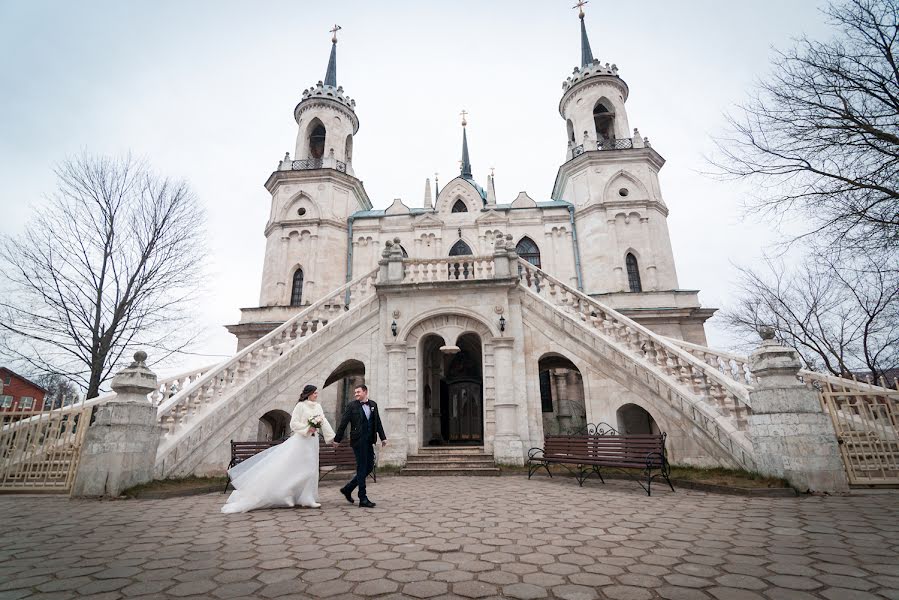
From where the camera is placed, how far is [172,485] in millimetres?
8930

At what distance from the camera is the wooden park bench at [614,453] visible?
807 centimetres

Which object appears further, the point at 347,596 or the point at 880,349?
the point at 880,349

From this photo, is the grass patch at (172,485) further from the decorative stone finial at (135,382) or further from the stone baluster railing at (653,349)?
the stone baluster railing at (653,349)

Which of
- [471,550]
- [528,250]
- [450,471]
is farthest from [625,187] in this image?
[471,550]

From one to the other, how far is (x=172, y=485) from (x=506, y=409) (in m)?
8.29

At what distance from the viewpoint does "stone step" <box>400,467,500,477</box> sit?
11328 mm

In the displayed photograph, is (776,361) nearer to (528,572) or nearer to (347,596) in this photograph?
(528,572)

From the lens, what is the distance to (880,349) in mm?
22922

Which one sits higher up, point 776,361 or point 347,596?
point 776,361

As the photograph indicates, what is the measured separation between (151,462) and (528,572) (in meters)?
9.05

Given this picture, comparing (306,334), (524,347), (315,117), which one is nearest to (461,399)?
(524,347)

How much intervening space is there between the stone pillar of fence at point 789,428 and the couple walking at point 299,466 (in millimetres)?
7148

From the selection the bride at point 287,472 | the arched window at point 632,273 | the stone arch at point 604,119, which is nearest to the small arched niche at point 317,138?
the stone arch at point 604,119

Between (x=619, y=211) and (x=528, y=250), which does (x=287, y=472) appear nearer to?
(x=528, y=250)
